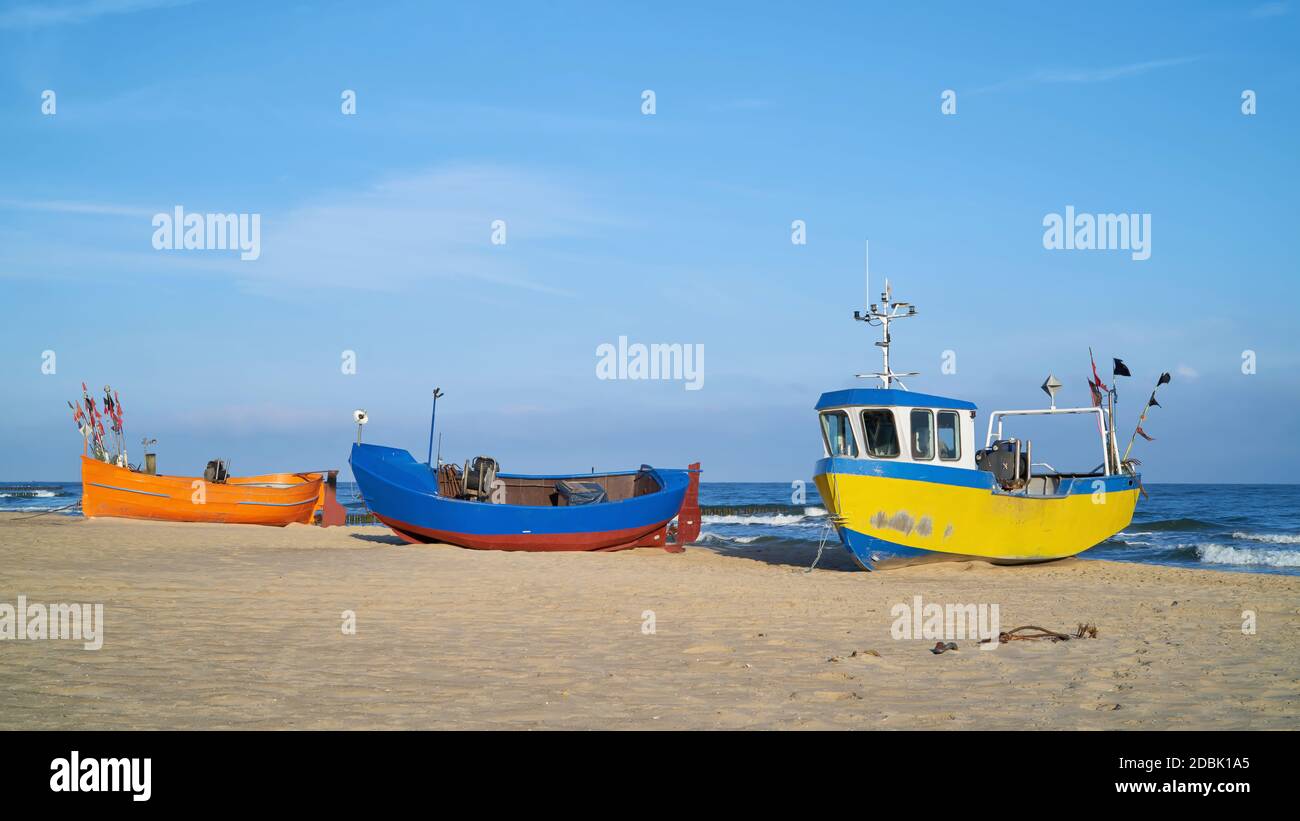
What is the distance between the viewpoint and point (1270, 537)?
107 feet

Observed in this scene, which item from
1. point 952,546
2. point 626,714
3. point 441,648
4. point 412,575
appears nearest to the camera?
point 626,714

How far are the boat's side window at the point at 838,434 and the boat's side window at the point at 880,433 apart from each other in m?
0.30

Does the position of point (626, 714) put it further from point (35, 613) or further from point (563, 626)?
point (35, 613)

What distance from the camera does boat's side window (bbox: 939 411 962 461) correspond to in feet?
60.1

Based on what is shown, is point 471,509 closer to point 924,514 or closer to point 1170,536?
point 924,514

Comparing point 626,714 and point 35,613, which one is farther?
point 35,613

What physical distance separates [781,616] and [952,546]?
26.8 feet

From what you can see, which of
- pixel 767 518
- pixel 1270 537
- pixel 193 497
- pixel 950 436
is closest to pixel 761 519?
pixel 767 518

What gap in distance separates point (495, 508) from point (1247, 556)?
65.2ft

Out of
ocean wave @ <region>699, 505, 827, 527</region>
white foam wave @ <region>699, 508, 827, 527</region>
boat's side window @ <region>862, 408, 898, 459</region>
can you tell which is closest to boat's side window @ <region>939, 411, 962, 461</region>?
boat's side window @ <region>862, 408, 898, 459</region>

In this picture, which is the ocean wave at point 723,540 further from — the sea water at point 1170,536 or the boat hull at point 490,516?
the boat hull at point 490,516

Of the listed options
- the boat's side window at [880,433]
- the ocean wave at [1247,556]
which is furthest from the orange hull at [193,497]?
the ocean wave at [1247,556]
